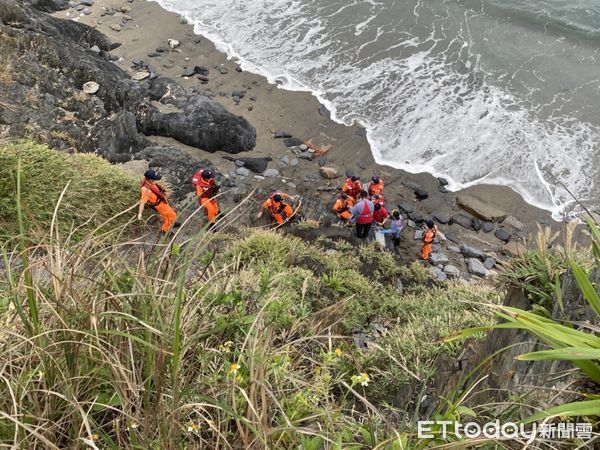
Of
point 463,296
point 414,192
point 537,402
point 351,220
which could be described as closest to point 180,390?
point 537,402

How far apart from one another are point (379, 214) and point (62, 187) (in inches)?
248

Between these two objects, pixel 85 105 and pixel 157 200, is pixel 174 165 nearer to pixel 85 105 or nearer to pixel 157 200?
pixel 85 105

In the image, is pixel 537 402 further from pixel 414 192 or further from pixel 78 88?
pixel 78 88

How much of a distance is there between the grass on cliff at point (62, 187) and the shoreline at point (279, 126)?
4164 millimetres

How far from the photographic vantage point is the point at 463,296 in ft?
18.4

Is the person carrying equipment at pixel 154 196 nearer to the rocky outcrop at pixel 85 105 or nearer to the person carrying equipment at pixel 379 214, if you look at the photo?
the rocky outcrop at pixel 85 105

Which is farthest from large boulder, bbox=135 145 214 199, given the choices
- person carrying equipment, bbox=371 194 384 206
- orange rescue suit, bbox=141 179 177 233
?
person carrying equipment, bbox=371 194 384 206

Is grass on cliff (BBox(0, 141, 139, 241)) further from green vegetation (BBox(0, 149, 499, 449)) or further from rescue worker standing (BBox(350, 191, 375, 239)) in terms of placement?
rescue worker standing (BBox(350, 191, 375, 239))

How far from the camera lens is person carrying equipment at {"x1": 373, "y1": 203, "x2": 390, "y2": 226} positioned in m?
10.5

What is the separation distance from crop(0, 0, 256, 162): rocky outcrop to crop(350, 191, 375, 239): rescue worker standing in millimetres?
4539

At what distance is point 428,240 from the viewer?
10430 millimetres

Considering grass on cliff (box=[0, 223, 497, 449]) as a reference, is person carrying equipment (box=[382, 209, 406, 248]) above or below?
below

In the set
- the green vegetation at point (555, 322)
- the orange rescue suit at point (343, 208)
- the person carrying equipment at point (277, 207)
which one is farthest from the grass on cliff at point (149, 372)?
the orange rescue suit at point (343, 208)

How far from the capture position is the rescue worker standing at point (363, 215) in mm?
9898
